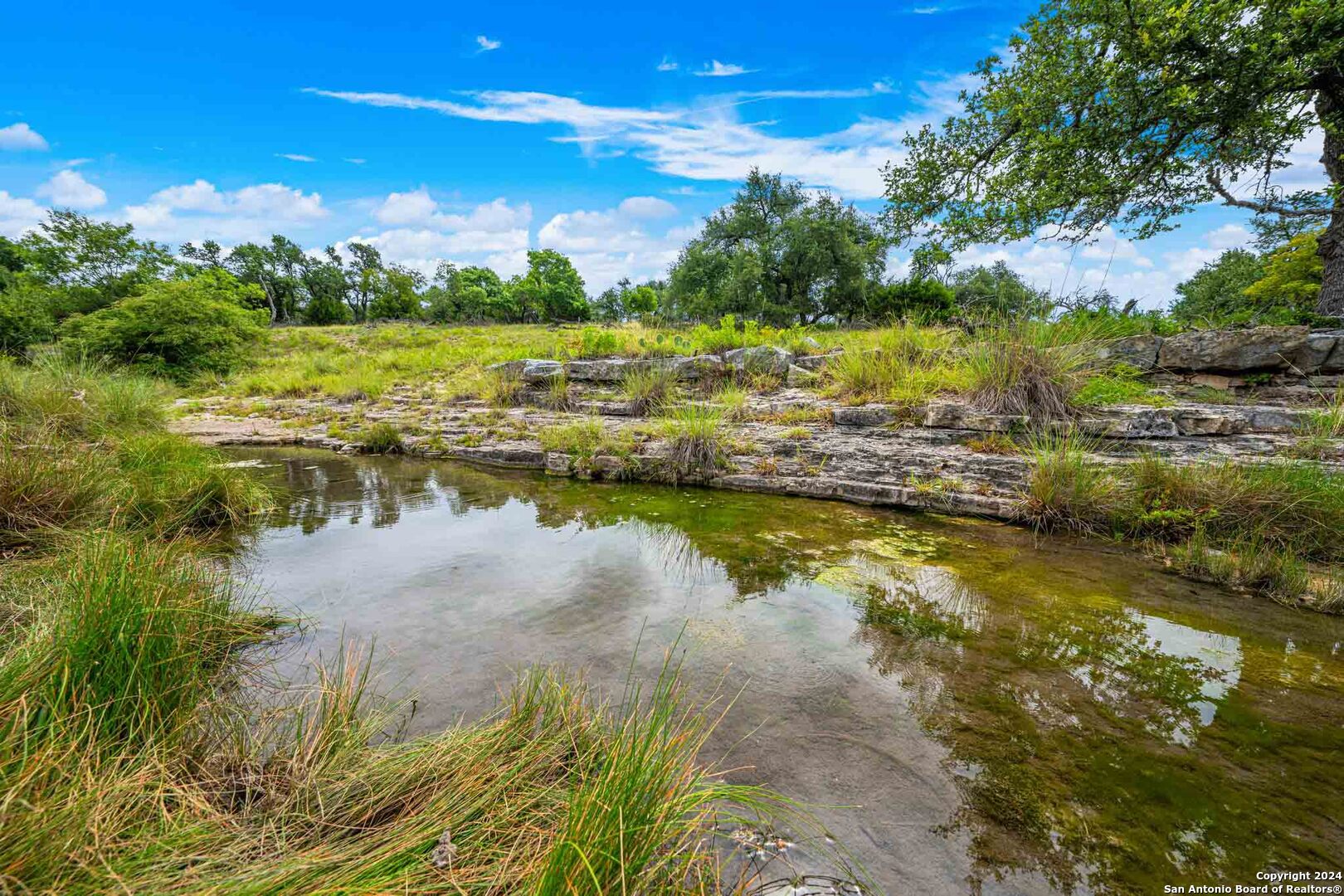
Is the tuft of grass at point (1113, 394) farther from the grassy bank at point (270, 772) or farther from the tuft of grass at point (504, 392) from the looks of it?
the tuft of grass at point (504, 392)

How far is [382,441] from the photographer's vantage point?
28.1ft

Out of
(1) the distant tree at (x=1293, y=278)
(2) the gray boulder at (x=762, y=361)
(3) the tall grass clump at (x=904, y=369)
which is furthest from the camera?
(1) the distant tree at (x=1293, y=278)

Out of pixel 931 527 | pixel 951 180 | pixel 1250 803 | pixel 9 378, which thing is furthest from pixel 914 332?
pixel 9 378

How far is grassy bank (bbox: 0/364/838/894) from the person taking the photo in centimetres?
112

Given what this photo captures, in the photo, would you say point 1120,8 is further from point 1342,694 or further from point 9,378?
point 9,378

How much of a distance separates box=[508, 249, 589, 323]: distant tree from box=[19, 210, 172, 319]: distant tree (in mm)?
32477

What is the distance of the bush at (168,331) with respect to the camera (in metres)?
15.1

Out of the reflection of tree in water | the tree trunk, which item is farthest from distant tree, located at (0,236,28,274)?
the tree trunk

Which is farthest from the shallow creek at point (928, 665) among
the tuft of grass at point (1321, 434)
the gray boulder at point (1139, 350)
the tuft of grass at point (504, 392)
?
the tuft of grass at point (504, 392)

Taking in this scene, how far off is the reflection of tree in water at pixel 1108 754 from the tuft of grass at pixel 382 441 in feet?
27.6

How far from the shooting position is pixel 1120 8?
7996mm

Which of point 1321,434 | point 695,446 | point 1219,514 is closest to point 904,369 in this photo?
point 695,446

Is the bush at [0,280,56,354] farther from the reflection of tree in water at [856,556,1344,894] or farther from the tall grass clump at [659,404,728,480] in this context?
the reflection of tree in water at [856,556,1344,894]

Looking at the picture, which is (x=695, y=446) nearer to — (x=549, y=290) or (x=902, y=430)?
(x=902, y=430)
